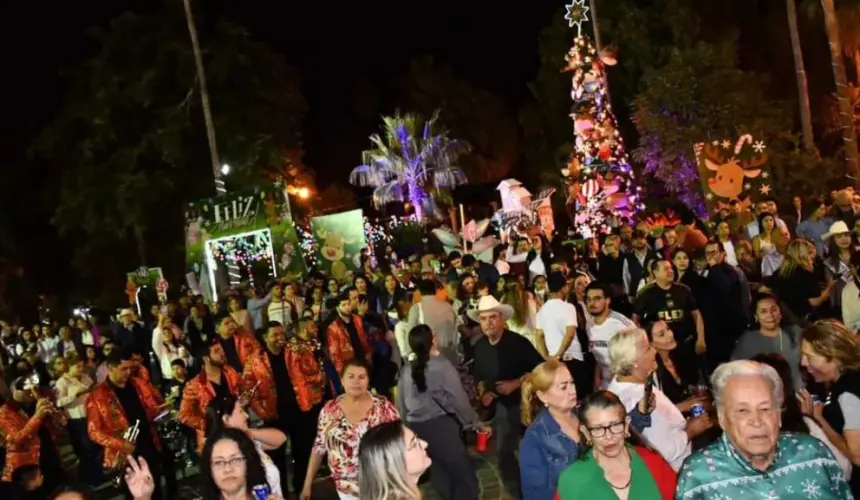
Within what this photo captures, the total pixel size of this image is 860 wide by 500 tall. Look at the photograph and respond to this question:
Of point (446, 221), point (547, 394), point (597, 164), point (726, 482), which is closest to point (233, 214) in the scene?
point (597, 164)

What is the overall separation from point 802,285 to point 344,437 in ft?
16.1

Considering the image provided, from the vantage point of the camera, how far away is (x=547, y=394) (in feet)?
13.6

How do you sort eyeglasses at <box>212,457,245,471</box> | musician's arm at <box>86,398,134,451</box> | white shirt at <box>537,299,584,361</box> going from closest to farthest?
eyeglasses at <box>212,457,245,471</box> → musician's arm at <box>86,398,134,451</box> → white shirt at <box>537,299,584,361</box>

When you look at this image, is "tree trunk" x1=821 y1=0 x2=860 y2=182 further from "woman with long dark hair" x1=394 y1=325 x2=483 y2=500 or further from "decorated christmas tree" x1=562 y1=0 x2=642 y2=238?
"woman with long dark hair" x1=394 y1=325 x2=483 y2=500

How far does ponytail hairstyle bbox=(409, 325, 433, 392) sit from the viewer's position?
18.7 feet

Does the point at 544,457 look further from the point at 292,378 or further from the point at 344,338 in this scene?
the point at 344,338

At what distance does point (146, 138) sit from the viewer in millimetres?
25938

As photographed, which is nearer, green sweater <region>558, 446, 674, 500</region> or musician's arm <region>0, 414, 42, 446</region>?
green sweater <region>558, 446, 674, 500</region>

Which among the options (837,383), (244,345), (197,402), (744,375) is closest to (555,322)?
(244,345)

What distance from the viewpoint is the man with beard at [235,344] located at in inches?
290

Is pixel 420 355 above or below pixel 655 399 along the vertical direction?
above

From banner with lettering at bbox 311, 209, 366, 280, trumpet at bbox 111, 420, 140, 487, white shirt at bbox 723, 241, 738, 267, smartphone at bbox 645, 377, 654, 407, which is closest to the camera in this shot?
smartphone at bbox 645, 377, 654, 407

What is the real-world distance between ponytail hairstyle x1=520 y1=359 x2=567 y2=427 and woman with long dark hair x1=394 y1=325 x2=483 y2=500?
4.21ft

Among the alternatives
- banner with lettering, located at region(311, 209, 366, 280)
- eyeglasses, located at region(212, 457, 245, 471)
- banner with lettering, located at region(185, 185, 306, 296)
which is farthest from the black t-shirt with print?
banner with lettering, located at region(311, 209, 366, 280)
